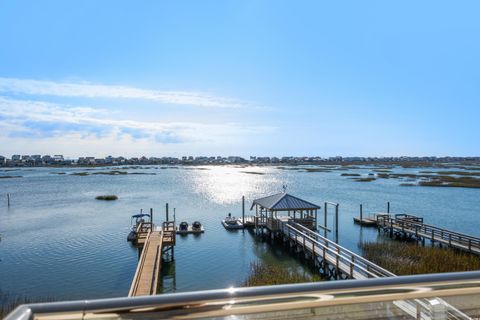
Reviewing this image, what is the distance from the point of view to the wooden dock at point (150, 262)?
40.7 ft

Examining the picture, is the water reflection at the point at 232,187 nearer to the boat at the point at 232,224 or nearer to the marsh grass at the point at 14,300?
the boat at the point at 232,224

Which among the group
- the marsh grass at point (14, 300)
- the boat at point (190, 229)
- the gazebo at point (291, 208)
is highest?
the gazebo at point (291, 208)

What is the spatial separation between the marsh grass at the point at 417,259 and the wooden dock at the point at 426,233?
624 mm

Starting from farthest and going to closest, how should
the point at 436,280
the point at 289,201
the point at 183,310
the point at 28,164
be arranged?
the point at 28,164 < the point at 289,201 < the point at 436,280 < the point at 183,310

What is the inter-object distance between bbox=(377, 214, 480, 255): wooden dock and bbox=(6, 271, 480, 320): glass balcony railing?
19.3m

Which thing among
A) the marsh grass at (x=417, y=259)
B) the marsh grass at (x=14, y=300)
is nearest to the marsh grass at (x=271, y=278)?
the marsh grass at (x=417, y=259)

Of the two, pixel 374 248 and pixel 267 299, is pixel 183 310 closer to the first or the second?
pixel 267 299

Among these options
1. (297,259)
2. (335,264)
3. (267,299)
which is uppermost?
(267,299)

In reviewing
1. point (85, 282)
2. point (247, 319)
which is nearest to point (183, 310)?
point (247, 319)

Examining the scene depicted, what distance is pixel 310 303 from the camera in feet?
6.71

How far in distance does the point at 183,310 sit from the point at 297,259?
740 inches

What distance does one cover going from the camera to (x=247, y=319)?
202 centimetres

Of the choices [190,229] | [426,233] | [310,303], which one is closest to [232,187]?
[190,229]

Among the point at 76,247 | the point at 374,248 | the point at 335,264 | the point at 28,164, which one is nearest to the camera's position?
the point at 335,264
